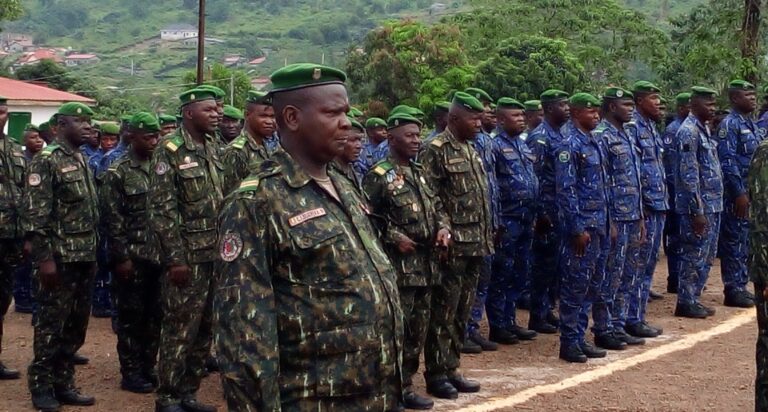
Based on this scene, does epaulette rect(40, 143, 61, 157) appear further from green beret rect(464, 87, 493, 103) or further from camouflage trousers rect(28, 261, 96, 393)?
green beret rect(464, 87, 493, 103)

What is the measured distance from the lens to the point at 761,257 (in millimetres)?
5180

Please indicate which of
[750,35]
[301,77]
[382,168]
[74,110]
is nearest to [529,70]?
[750,35]

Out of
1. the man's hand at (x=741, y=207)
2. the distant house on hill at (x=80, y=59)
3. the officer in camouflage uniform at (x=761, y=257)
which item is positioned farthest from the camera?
the distant house on hill at (x=80, y=59)

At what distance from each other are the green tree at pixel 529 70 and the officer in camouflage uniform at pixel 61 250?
13941 mm

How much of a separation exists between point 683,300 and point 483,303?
7.88 feet

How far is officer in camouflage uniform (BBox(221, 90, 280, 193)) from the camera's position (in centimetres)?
684

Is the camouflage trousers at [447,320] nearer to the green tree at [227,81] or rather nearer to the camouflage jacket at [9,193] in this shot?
the camouflage jacket at [9,193]

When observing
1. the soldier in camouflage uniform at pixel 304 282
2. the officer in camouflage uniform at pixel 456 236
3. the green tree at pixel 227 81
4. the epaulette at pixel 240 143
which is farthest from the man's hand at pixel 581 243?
the green tree at pixel 227 81

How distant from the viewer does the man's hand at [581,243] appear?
7.69 meters

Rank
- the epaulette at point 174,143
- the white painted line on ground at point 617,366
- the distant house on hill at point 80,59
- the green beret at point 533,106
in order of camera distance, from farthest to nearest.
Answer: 1. the distant house on hill at point 80,59
2. the green beret at point 533,106
3. the white painted line on ground at point 617,366
4. the epaulette at point 174,143

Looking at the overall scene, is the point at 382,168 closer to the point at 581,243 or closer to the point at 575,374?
the point at 581,243

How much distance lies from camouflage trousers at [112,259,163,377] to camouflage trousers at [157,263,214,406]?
2.16ft

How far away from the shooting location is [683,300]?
9.54m

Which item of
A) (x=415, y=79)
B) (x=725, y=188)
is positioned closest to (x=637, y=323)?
(x=725, y=188)
